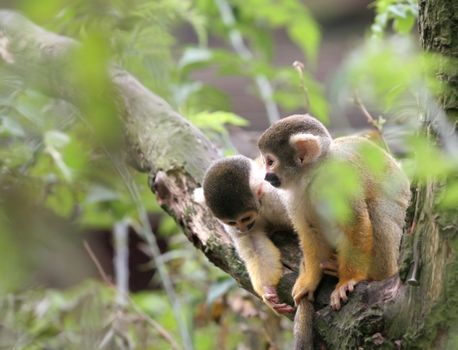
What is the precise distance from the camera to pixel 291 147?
248 cm

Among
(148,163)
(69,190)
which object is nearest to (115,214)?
(69,190)

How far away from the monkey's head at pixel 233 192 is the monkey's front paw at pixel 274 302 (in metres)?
0.35

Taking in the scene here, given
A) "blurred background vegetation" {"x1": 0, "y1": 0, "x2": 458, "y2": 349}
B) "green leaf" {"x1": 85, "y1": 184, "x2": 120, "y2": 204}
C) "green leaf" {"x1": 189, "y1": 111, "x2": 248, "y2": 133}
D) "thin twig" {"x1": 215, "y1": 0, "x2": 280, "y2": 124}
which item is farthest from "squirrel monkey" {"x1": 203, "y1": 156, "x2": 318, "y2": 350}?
"thin twig" {"x1": 215, "y1": 0, "x2": 280, "y2": 124}

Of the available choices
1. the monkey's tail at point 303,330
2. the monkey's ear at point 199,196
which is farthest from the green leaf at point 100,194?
the monkey's tail at point 303,330

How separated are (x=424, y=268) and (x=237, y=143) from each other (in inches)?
181

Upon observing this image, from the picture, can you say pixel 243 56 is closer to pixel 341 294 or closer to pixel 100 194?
pixel 100 194

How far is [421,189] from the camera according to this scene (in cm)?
168

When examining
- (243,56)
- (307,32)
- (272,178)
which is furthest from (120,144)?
(243,56)

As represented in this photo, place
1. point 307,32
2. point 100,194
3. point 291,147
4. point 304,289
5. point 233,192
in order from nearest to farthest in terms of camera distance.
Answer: point 304,289 → point 291,147 → point 233,192 → point 100,194 → point 307,32

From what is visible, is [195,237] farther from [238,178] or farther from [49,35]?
[49,35]

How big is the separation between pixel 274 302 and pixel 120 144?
1715 mm

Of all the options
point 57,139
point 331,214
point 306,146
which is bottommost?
point 57,139

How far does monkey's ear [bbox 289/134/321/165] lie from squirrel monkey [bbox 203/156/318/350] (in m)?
0.40

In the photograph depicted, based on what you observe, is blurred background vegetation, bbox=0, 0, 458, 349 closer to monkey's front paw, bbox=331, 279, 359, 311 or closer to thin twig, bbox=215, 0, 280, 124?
thin twig, bbox=215, 0, 280, 124
